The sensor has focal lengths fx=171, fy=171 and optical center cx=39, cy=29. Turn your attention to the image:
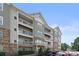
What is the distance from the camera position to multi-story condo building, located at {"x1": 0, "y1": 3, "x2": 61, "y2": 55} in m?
3.04

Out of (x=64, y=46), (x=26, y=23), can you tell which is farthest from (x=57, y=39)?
(x=26, y=23)

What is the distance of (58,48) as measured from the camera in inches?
114

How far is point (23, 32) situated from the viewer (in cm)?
323

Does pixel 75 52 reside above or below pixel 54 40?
below

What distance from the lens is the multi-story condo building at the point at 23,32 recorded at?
304cm

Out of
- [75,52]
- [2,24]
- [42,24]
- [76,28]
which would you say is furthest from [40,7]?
[2,24]

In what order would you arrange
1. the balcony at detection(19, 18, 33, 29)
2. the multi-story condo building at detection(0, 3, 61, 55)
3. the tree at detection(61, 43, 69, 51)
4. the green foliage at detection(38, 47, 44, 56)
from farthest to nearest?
the balcony at detection(19, 18, 33, 29)
the multi-story condo building at detection(0, 3, 61, 55)
the tree at detection(61, 43, 69, 51)
the green foliage at detection(38, 47, 44, 56)

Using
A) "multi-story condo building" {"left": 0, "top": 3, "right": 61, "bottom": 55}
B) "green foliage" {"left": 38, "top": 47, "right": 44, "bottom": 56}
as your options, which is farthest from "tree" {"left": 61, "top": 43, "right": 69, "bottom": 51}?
"green foliage" {"left": 38, "top": 47, "right": 44, "bottom": 56}

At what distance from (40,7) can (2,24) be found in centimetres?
131

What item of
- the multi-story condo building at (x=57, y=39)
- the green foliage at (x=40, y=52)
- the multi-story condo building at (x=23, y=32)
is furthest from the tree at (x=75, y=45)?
the green foliage at (x=40, y=52)

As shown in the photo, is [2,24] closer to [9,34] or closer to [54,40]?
[9,34]

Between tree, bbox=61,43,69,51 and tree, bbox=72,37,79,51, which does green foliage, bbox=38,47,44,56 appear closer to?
tree, bbox=61,43,69,51

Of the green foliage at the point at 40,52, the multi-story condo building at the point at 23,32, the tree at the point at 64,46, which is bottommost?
the green foliage at the point at 40,52

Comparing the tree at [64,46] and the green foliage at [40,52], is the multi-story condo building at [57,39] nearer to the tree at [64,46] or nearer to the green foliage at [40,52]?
the tree at [64,46]
